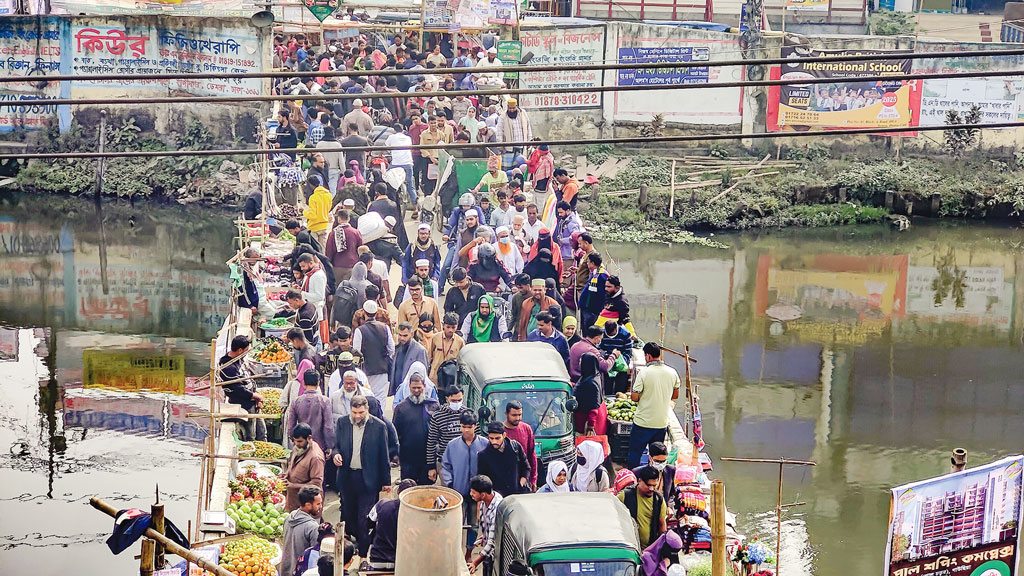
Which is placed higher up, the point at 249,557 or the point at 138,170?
the point at 138,170

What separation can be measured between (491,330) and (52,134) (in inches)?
812

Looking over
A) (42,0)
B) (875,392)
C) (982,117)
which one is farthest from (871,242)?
(42,0)

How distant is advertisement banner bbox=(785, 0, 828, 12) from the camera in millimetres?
37562

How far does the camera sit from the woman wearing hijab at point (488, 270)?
15.7m

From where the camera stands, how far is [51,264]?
27359mm

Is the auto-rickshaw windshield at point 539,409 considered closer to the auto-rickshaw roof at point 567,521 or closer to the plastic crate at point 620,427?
the plastic crate at point 620,427

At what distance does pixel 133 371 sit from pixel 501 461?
11373 millimetres

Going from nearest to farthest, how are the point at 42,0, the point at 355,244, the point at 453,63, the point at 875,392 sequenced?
the point at 355,244, the point at 875,392, the point at 453,63, the point at 42,0

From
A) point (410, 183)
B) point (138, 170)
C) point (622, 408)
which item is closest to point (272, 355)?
point (622, 408)

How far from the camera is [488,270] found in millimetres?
15773

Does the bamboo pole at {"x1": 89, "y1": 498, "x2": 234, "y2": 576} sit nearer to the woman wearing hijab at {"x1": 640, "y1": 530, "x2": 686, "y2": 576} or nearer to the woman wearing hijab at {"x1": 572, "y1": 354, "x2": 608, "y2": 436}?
the woman wearing hijab at {"x1": 640, "y1": 530, "x2": 686, "y2": 576}

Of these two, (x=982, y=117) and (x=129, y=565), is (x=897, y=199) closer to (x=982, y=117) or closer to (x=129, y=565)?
(x=982, y=117)

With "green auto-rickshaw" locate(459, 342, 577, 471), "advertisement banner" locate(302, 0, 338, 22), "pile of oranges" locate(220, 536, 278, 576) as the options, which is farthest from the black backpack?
"advertisement banner" locate(302, 0, 338, 22)

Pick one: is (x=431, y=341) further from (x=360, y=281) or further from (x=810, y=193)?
(x=810, y=193)
